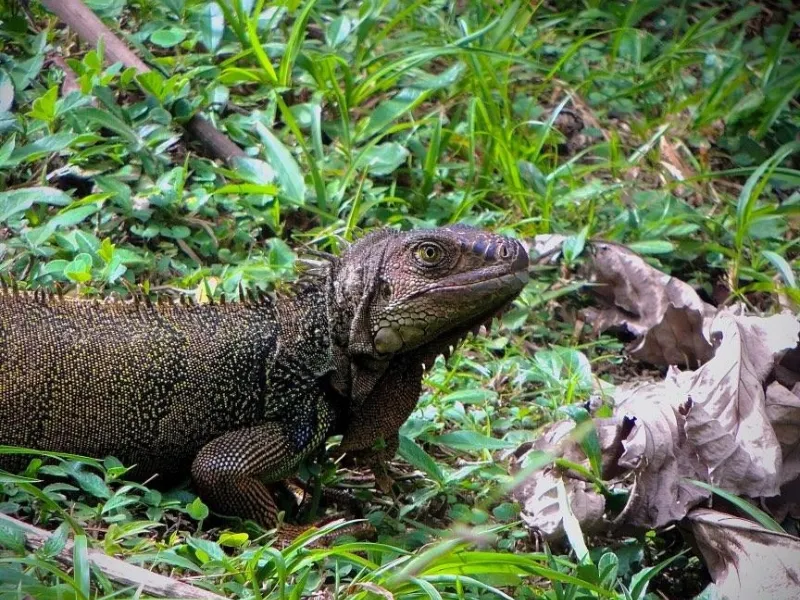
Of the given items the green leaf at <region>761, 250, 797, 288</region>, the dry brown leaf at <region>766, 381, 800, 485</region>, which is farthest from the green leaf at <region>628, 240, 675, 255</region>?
the dry brown leaf at <region>766, 381, 800, 485</region>

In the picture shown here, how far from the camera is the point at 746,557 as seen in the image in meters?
4.53

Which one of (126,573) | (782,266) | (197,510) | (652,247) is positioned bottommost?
(782,266)

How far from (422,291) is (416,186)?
2.48m

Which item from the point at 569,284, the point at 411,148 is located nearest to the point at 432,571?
the point at 569,284

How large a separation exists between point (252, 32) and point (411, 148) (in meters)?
1.21

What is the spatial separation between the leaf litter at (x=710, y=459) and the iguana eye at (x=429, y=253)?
36.3 inches

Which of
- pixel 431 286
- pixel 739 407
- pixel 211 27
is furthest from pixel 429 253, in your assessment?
pixel 211 27

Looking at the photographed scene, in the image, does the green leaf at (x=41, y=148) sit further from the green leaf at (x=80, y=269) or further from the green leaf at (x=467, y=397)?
the green leaf at (x=467, y=397)

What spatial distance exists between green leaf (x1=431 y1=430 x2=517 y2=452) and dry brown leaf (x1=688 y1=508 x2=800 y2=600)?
936 millimetres

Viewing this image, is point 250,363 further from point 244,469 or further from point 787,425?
point 787,425

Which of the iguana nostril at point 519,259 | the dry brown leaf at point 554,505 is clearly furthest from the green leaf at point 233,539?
the iguana nostril at point 519,259

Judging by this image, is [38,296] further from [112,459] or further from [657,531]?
[657,531]

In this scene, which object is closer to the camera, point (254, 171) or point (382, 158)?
point (254, 171)

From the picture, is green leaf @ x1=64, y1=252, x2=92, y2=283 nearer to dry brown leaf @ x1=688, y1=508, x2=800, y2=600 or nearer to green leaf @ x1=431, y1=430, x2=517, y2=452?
green leaf @ x1=431, y1=430, x2=517, y2=452
